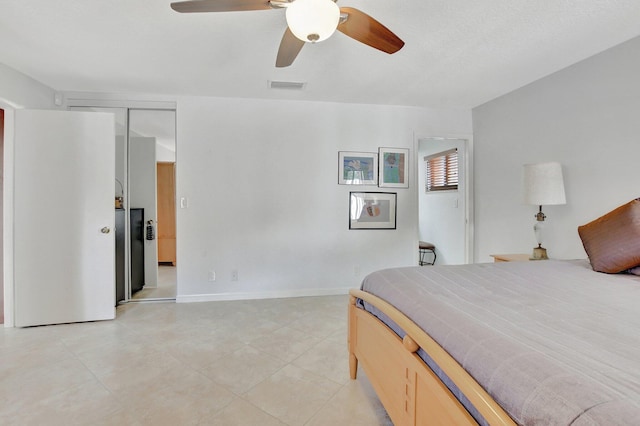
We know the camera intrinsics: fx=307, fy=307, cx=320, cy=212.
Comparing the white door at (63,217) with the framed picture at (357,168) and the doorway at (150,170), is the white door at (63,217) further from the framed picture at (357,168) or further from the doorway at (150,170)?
the framed picture at (357,168)

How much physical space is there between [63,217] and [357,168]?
3.04 metres

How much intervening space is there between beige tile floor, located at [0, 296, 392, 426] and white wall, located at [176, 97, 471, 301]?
2.17 ft

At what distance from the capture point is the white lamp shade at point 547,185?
2504mm

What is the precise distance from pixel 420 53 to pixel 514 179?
5.90ft

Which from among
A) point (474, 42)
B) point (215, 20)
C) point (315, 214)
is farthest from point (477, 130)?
point (215, 20)

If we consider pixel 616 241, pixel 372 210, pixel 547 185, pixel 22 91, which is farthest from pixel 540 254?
pixel 22 91

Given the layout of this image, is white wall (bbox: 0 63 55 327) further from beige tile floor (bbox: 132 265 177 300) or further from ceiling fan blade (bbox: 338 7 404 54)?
ceiling fan blade (bbox: 338 7 404 54)

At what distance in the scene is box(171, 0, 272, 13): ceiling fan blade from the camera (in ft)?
4.64

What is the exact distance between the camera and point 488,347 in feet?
2.86

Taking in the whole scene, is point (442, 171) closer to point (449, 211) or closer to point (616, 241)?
point (449, 211)

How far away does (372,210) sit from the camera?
3832 mm

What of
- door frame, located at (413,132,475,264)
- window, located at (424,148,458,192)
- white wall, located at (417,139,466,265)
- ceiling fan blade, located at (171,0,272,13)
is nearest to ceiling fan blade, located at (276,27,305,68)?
ceiling fan blade, located at (171,0,272,13)

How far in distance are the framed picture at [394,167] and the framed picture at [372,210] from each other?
0.15 m

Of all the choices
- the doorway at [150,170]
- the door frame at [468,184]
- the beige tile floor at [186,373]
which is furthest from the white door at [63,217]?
the door frame at [468,184]
